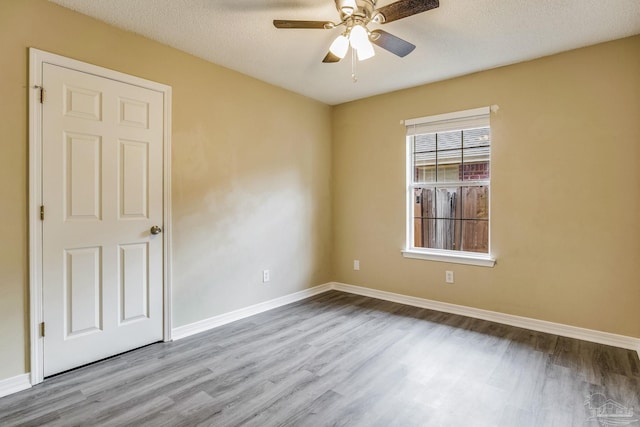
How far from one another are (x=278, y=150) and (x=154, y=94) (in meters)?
1.43

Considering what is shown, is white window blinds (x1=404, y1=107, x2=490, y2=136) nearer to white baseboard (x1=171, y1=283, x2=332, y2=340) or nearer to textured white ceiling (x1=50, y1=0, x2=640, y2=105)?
textured white ceiling (x1=50, y1=0, x2=640, y2=105)

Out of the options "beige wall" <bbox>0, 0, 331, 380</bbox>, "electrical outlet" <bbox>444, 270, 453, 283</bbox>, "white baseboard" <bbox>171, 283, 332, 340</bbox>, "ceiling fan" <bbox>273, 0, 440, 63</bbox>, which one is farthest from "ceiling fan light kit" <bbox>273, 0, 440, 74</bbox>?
"white baseboard" <bbox>171, 283, 332, 340</bbox>

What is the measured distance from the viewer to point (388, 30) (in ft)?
8.34

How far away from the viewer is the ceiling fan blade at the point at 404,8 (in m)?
1.77

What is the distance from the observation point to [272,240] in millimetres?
3730

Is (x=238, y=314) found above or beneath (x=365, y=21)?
beneath

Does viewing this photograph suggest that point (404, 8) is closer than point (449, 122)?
Yes

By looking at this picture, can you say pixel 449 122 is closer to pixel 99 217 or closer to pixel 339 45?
pixel 339 45

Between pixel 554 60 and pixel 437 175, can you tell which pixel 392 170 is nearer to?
pixel 437 175

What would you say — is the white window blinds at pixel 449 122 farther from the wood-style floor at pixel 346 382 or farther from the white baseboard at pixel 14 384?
the white baseboard at pixel 14 384

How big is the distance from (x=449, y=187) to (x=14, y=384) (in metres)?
3.92

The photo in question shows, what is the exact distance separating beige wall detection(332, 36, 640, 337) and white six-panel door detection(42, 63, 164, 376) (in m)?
2.67

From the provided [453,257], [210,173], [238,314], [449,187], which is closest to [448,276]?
[453,257]

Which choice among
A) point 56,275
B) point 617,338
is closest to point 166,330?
point 56,275
